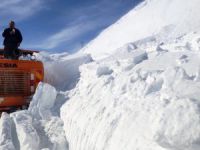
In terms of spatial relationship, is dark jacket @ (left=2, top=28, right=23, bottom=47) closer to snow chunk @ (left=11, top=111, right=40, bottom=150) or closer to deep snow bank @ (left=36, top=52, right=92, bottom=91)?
deep snow bank @ (left=36, top=52, right=92, bottom=91)

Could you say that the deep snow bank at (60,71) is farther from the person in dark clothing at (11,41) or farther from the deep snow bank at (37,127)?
the deep snow bank at (37,127)

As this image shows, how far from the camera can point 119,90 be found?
6.16 m

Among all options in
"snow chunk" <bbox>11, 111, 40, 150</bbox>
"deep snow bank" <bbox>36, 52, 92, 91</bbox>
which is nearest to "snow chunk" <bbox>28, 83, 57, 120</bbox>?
"snow chunk" <bbox>11, 111, 40, 150</bbox>

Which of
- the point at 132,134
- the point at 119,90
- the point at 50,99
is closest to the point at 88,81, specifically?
the point at 50,99

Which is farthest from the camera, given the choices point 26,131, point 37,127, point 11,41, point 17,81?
point 11,41

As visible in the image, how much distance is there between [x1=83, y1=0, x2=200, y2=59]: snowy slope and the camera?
3310 cm

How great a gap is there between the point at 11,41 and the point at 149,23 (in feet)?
98.8

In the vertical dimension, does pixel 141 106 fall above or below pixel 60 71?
below

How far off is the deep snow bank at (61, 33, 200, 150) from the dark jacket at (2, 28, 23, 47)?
357 centimetres

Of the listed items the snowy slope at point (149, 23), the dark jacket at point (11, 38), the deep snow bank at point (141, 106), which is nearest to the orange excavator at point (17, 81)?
the dark jacket at point (11, 38)

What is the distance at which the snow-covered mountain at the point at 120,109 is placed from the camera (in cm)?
443

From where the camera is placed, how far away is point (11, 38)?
10.9 m

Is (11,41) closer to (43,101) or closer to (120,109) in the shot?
(43,101)

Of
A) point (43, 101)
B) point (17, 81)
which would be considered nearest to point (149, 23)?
point (17, 81)
